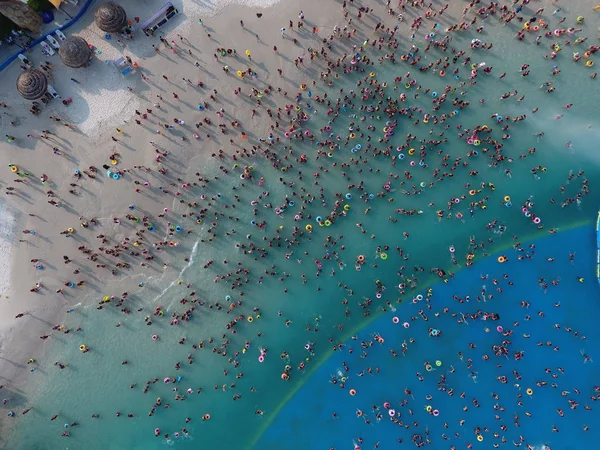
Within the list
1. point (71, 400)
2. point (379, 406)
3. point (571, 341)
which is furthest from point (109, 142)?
point (571, 341)

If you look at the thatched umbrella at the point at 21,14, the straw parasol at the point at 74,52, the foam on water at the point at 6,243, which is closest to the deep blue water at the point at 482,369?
the foam on water at the point at 6,243

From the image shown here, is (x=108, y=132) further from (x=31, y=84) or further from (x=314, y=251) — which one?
Answer: (x=314, y=251)

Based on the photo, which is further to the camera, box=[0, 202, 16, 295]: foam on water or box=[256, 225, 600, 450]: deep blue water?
box=[0, 202, 16, 295]: foam on water

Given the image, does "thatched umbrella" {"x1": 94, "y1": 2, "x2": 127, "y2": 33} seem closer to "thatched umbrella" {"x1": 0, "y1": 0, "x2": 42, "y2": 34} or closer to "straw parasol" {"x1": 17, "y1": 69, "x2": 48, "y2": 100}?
"thatched umbrella" {"x1": 0, "y1": 0, "x2": 42, "y2": 34}

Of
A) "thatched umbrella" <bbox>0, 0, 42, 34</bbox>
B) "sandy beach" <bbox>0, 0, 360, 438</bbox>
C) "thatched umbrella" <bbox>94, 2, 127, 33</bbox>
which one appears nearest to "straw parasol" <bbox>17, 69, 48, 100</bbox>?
"sandy beach" <bbox>0, 0, 360, 438</bbox>

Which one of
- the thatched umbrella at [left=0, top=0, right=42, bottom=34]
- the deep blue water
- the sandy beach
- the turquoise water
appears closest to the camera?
the thatched umbrella at [left=0, top=0, right=42, bottom=34]

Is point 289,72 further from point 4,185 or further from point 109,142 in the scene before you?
point 4,185

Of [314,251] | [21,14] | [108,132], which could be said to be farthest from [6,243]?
[314,251]
